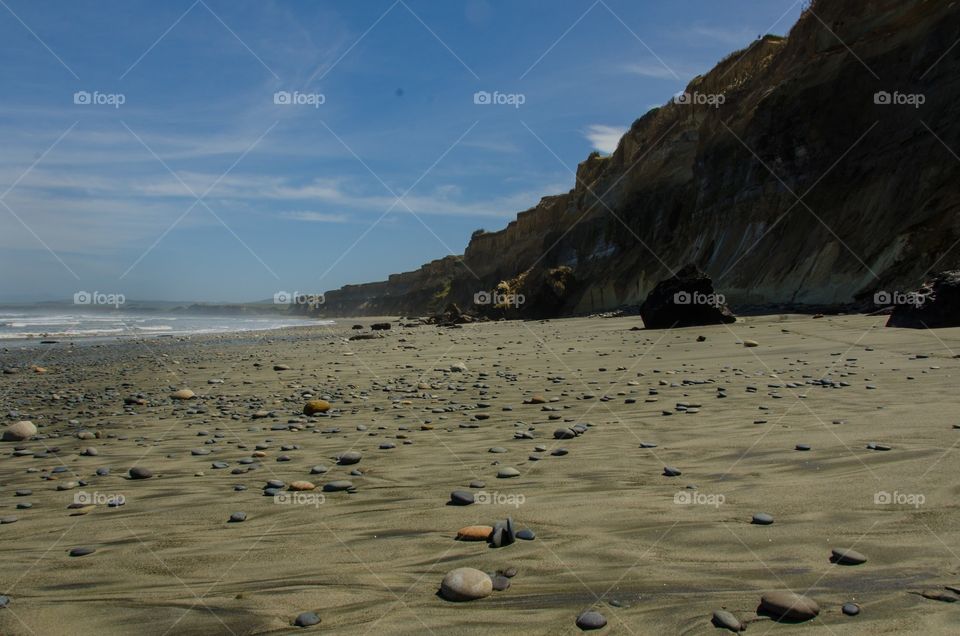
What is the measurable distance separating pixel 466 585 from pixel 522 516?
0.93m

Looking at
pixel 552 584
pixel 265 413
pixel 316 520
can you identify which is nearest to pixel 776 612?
pixel 552 584

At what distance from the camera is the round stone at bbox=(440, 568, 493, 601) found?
2.45 meters

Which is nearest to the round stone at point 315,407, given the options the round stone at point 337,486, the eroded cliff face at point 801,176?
the round stone at point 337,486

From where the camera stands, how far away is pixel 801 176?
83.5ft

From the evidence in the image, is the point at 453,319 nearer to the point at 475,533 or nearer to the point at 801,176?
the point at 801,176

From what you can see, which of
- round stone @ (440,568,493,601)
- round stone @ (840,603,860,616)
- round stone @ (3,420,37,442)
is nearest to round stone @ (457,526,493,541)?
round stone @ (440,568,493,601)

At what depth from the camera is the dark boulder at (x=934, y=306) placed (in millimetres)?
12000

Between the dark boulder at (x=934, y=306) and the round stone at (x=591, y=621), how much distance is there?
43.2ft

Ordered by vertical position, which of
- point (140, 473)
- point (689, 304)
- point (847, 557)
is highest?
point (689, 304)

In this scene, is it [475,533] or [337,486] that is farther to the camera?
[337,486]

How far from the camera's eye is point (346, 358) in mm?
15008

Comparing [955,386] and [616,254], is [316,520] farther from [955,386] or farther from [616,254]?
[616,254]

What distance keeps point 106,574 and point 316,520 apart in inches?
41.0

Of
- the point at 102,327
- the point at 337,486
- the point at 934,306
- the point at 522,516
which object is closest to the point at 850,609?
the point at 522,516
